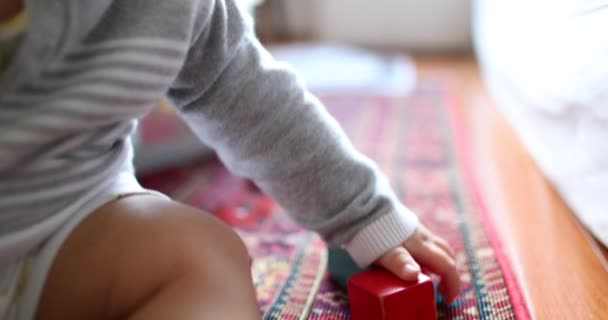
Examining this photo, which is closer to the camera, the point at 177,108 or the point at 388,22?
the point at 177,108

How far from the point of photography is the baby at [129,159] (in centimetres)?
39

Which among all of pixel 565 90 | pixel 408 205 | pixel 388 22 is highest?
pixel 565 90

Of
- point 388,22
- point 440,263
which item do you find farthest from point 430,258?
point 388,22

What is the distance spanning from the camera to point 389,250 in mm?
514

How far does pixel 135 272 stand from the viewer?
0.42 metres

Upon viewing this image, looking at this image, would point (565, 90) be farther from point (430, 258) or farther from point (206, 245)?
point (206, 245)

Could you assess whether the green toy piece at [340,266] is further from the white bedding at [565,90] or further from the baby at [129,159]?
the white bedding at [565,90]

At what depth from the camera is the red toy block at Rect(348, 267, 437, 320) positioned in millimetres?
462

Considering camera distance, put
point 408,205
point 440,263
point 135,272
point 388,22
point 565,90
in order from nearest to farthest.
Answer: point 135,272
point 440,263
point 565,90
point 408,205
point 388,22

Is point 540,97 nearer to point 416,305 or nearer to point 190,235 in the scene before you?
point 416,305

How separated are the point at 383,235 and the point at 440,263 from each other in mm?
56

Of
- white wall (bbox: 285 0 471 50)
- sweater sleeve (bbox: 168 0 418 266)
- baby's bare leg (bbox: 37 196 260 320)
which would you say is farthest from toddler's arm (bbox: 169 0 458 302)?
white wall (bbox: 285 0 471 50)

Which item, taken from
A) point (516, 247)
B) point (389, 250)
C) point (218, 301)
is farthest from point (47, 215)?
point (516, 247)

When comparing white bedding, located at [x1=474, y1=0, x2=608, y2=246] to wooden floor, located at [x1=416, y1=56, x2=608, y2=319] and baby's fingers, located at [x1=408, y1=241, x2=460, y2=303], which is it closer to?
wooden floor, located at [x1=416, y1=56, x2=608, y2=319]
